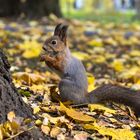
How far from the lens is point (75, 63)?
4234 mm

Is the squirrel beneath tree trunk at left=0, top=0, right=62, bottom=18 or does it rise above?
above

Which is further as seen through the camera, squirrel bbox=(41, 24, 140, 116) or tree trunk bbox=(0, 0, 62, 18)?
tree trunk bbox=(0, 0, 62, 18)

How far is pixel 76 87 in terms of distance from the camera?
415 centimetres

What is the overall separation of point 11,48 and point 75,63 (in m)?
4.58

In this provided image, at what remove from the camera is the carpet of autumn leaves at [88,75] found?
343 centimetres

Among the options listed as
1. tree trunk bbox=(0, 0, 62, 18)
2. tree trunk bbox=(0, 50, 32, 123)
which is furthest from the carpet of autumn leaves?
tree trunk bbox=(0, 0, 62, 18)

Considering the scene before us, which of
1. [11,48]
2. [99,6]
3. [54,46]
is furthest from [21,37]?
[99,6]

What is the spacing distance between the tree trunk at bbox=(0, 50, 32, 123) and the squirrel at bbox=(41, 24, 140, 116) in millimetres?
726

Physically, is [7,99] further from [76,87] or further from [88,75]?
[88,75]

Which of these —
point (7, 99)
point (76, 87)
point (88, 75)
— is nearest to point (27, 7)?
point (88, 75)

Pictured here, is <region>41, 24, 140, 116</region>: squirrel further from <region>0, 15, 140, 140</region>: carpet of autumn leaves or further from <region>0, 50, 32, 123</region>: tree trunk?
<region>0, 50, 32, 123</region>: tree trunk

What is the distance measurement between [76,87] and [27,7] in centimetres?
986

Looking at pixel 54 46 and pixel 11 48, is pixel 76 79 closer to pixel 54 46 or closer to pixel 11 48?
pixel 54 46

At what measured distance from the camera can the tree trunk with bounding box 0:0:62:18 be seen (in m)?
13.7
